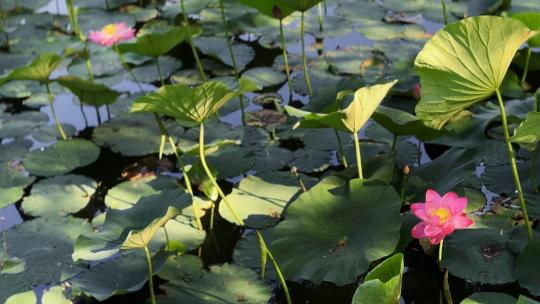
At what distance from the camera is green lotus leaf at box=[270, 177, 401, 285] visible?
1.76 metres

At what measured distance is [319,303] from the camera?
1924mm

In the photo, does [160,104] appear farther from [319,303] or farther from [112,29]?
[112,29]

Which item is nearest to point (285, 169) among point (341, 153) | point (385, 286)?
point (341, 153)

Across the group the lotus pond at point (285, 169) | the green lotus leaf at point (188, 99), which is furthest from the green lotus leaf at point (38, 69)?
the green lotus leaf at point (188, 99)

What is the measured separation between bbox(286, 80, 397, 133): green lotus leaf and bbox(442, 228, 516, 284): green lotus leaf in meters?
0.39

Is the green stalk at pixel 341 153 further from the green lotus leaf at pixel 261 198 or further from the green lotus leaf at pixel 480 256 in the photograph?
the green lotus leaf at pixel 480 256

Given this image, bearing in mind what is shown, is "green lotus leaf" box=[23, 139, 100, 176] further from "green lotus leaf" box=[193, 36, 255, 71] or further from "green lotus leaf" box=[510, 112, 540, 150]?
"green lotus leaf" box=[510, 112, 540, 150]

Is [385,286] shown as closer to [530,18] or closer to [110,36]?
[530,18]

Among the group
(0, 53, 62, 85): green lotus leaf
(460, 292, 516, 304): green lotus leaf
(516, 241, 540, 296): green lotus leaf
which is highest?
(0, 53, 62, 85): green lotus leaf

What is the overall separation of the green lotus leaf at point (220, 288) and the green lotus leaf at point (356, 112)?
17.1 inches

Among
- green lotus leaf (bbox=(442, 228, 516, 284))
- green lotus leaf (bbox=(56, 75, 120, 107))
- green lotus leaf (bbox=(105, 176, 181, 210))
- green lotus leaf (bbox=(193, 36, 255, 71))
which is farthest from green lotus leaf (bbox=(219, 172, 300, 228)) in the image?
green lotus leaf (bbox=(193, 36, 255, 71))

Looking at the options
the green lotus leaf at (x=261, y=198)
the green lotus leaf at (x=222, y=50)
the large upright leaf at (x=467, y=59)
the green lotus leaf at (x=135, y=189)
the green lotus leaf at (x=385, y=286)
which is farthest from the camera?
the green lotus leaf at (x=222, y=50)

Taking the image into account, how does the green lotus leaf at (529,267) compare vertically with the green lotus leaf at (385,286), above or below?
below

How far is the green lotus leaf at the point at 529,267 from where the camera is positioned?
70.0 inches
